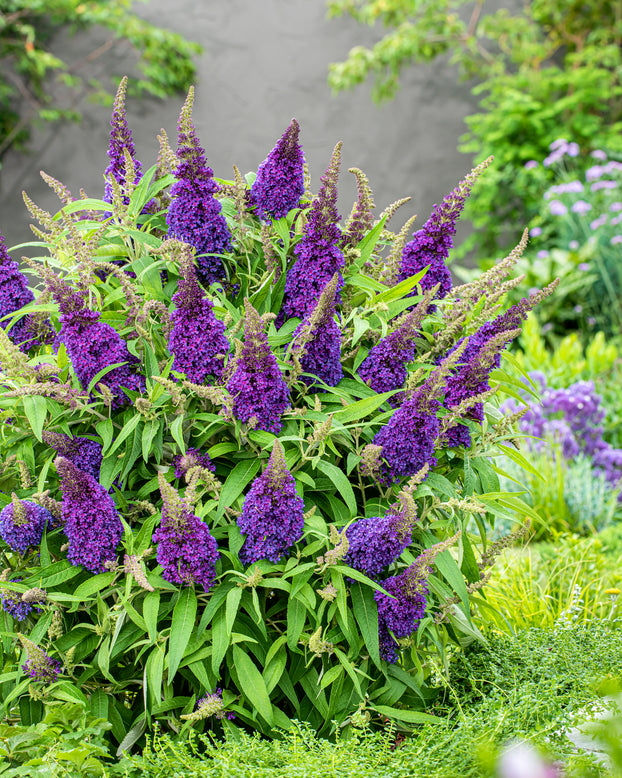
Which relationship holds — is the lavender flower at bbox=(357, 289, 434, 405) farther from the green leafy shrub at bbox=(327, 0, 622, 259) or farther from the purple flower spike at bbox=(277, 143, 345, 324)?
the green leafy shrub at bbox=(327, 0, 622, 259)

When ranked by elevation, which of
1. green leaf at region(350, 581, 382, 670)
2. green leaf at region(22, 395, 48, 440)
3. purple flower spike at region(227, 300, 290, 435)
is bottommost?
green leaf at region(350, 581, 382, 670)

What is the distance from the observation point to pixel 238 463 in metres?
1.83

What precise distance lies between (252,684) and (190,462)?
0.54m

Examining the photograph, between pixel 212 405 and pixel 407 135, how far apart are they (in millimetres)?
7644

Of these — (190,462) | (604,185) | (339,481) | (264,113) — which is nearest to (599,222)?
(604,185)

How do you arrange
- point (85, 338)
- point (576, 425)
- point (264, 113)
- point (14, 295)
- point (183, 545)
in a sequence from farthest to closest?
point (264, 113) → point (576, 425) → point (14, 295) → point (85, 338) → point (183, 545)

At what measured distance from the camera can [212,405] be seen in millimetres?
1866

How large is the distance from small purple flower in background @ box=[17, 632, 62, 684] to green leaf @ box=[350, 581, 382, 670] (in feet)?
2.48

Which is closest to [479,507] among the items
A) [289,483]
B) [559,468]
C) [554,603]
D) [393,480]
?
[393,480]

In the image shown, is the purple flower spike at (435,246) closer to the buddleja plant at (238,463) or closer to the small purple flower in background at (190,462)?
the buddleja plant at (238,463)

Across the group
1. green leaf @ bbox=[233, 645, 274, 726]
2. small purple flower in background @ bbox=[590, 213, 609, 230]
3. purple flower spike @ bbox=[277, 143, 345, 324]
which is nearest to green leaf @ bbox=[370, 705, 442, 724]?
green leaf @ bbox=[233, 645, 274, 726]

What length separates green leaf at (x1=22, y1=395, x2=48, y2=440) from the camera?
1702mm

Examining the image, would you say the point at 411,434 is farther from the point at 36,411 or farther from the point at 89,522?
the point at 36,411

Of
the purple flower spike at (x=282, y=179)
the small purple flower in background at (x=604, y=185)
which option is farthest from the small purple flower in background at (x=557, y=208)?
the purple flower spike at (x=282, y=179)
